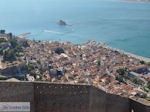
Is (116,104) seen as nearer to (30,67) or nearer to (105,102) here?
(105,102)

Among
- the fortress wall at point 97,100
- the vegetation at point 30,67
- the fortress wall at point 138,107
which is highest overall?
the fortress wall at point 97,100

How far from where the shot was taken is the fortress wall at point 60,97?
4.28 meters

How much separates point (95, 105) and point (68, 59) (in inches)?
672

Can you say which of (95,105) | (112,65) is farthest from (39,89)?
(112,65)

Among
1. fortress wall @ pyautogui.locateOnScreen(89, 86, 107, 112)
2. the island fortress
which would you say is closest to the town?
fortress wall @ pyautogui.locateOnScreen(89, 86, 107, 112)

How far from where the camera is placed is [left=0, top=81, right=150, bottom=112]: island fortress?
4.00 m

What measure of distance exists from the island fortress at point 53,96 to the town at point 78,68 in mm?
8024

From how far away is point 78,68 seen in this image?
18797mm

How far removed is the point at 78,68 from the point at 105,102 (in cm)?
1373

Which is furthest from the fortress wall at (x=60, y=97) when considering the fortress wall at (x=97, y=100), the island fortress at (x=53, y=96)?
the fortress wall at (x=97, y=100)

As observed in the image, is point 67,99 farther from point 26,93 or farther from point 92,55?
point 92,55

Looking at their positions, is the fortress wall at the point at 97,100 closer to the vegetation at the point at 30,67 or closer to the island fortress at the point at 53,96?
the island fortress at the point at 53,96

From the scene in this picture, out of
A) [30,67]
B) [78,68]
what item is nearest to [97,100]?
[30,67]

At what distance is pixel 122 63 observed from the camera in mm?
21609
